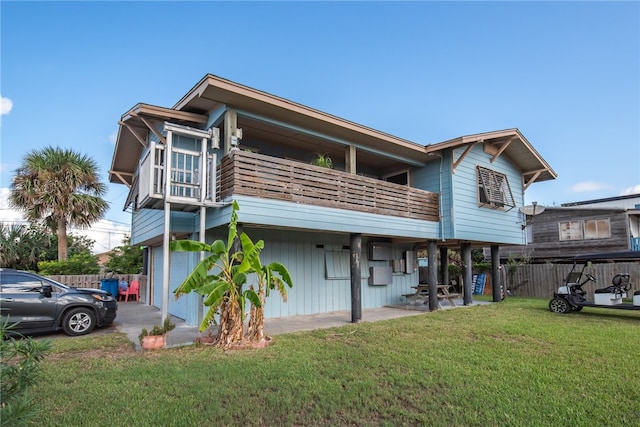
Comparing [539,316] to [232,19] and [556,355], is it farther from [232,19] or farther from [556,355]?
[232,19]

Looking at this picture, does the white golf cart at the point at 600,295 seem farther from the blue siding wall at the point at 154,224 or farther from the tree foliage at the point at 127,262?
the tree foliage at the point at 127,262

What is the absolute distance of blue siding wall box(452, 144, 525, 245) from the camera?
12352 mm

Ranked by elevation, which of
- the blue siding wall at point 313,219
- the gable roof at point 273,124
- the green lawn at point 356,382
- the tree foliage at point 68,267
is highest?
the gable roof at point 273,124

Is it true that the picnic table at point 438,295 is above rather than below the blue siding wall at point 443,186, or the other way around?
below

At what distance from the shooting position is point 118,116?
389 inches

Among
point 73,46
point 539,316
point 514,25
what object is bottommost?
point 539,316

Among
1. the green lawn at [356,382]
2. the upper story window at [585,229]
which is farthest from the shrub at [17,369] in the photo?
the upper story window at [585,229]

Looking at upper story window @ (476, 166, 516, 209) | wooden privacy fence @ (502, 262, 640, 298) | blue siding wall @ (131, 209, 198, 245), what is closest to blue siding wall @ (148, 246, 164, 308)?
blue siding wall @ (131, 209, 198, 245)

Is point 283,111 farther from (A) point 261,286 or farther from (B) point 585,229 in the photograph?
(B) point 585,229

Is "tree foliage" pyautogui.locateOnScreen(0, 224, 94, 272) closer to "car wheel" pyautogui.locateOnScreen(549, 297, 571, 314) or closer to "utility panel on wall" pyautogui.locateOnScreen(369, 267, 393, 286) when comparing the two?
"utility panel on wall" pyautogui.locateOnScreen(369, 267, 393, 286)

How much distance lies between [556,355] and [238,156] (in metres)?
7.17

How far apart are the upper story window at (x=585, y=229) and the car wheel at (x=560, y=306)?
14.4 meters

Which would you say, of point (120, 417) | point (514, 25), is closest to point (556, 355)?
point (120, 417)

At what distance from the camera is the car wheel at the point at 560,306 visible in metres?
11.6
